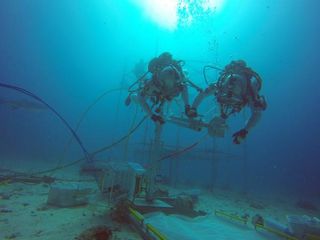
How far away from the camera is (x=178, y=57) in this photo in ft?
188

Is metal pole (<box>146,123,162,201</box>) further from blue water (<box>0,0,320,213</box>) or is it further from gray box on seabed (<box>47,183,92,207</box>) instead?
blue water (<box>0,0,320,213</box>)

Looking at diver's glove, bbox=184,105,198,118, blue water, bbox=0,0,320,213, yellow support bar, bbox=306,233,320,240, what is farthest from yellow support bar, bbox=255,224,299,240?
blue water, bbox=0,0,320,213

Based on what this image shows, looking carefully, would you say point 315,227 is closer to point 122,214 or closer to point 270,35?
point 122,214

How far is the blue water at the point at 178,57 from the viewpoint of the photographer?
3688 cm

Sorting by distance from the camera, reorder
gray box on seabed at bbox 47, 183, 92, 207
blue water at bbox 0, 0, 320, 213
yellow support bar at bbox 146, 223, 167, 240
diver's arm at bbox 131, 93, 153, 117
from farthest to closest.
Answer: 1. blue water at bbox 0, 0, 320, 213
2. gray box on seabed at bbox 47, 183, 92, 207
3. diver's arm at bbox 131, 93, 153, 117
4. yellow support bar at bbox 146, 223, 167, 240

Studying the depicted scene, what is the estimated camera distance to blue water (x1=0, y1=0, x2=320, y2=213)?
1452 inches

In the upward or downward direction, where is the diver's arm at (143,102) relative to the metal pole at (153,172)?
upward

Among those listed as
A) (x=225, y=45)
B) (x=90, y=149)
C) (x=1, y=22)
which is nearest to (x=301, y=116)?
(x=225, y=45)

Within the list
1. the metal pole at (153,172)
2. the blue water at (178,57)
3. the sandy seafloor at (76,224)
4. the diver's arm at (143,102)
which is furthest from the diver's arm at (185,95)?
the blue water at (178,57)

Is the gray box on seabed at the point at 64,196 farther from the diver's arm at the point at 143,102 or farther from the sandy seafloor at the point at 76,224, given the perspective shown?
the diver's arm at the point at 143,102

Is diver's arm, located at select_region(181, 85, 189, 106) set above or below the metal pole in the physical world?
above

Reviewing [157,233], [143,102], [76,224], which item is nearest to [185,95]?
[143,102]

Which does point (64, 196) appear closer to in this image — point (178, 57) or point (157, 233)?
point (157, 233)

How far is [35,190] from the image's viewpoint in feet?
31.8
